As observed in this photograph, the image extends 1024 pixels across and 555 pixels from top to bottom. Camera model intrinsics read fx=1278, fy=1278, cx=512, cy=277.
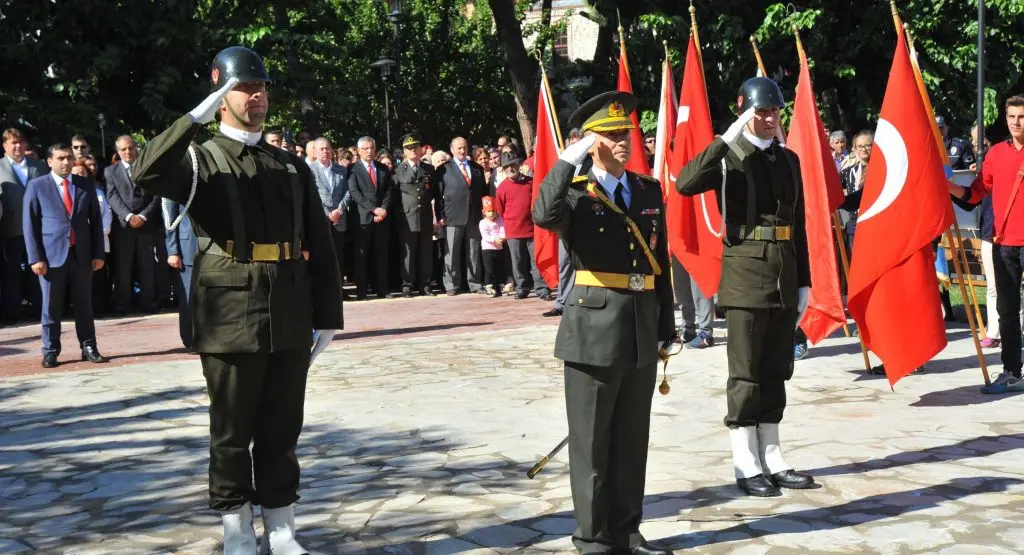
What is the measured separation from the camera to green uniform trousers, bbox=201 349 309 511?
5.22 meters

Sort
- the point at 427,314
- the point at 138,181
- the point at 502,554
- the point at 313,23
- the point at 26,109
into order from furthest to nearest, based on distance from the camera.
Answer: the point at 313,23 → the point at 26,109 → the point at 427,314 → the point at 502,554 → the point at 138,181

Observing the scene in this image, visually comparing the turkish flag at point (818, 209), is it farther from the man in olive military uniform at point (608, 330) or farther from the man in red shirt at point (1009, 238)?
the man in olive military uniform at point (608, 330)

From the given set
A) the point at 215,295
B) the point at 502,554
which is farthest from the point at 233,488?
the point at 502,554

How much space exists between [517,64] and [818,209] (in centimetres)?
1469

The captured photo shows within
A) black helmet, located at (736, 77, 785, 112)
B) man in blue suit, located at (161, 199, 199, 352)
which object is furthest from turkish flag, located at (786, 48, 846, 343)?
man in blue suit, located at (161, 199, 199, 352)

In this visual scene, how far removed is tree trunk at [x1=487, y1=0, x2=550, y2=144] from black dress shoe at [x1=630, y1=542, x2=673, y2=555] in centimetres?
1914

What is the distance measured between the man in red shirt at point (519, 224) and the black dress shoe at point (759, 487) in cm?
1005

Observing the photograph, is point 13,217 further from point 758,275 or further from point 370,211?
point 758,275

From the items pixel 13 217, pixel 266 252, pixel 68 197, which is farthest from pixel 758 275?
pixel 13 217

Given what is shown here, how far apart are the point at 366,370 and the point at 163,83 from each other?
30.4 feet

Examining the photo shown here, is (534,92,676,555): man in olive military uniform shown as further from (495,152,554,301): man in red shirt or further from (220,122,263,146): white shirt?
(495,152,554,301): man in red shirt

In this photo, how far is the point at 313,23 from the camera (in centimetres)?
2170

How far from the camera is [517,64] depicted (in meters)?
24.3

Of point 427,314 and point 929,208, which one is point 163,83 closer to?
point 427,314
